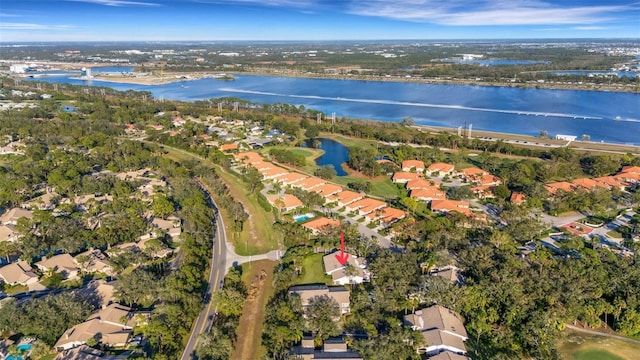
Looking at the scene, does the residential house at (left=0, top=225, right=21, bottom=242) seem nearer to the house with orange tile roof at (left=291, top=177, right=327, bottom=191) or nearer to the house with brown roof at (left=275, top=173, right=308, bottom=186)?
the house with brown roof at (left=275, top=173, right=308, bottom=186)

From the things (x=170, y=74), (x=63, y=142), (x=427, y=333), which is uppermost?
(x=170, y=74)

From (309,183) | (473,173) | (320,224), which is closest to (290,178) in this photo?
(309,183)

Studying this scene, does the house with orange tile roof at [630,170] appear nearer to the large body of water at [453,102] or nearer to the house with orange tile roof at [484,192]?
the house with orange tile roof at [484,192]

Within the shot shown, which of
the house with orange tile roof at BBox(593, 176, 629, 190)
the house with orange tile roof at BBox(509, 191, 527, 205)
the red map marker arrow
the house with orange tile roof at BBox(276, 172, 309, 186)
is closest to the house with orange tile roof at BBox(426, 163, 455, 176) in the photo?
the house with orange tile roof at BBox(509, 191, 527, 205)

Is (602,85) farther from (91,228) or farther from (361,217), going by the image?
(91,228)

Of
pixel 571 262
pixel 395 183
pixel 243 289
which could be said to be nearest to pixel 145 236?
pixel 243 289
